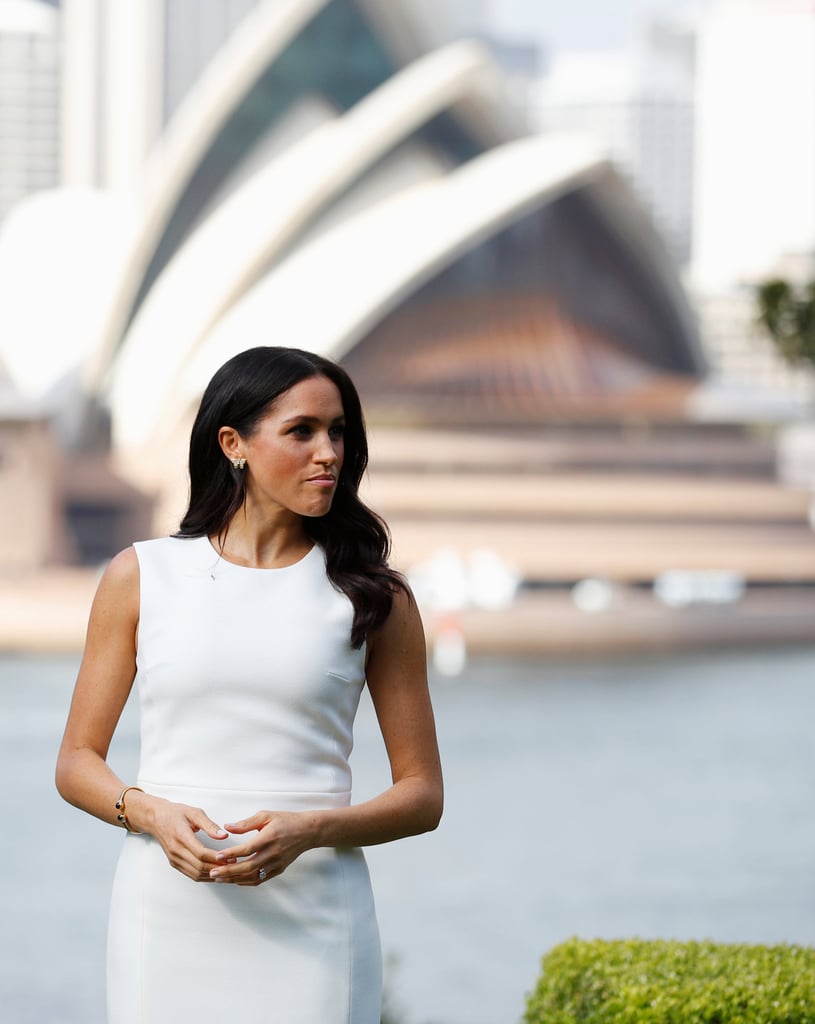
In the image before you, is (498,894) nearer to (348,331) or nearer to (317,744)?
(317,744)

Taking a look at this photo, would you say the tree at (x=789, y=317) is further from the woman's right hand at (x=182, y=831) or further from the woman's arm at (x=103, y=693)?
the woman's right hand at (x=182, y=831)

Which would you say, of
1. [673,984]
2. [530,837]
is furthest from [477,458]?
[673,984]

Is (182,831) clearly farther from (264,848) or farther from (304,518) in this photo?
(304,518)

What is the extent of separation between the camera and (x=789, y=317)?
111ft

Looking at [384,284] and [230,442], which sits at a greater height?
[384,284]

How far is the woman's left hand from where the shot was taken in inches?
67.1

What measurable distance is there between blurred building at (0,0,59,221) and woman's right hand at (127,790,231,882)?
99.6 meters

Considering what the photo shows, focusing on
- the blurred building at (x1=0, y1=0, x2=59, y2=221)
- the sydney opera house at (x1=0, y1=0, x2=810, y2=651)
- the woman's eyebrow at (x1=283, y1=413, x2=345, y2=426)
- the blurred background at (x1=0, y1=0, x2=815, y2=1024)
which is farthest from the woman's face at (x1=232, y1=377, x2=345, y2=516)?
the blurred building at (x1=0, y1=0, x2=59, y2=221)

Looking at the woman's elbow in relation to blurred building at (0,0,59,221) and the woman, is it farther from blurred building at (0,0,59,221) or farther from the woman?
blurred building at (0,0,59,221)

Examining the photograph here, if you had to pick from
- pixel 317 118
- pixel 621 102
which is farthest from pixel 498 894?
pixel 621 102

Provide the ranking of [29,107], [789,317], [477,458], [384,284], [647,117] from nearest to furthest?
[477,458] < [384,284] < [789,317] < [29,107] < [647,117]

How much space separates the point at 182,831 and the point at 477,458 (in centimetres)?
2339

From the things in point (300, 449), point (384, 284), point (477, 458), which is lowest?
point (300, 449)

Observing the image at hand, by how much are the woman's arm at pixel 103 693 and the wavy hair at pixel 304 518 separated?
109 mm
